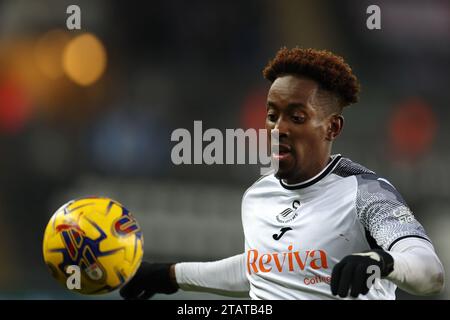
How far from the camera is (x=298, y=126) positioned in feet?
14.0

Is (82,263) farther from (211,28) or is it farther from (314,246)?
(211,28)

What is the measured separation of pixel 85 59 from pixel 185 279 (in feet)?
24.5

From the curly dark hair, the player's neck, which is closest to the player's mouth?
the player's neck

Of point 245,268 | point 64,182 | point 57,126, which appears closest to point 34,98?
point 57,126

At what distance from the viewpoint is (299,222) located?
4289mm

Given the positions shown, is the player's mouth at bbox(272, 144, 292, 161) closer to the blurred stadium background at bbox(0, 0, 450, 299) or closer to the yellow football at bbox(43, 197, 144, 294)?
the yellow football at bbox(43, 197, 144, 294)

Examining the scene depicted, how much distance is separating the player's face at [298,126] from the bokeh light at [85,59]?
744 centimetres

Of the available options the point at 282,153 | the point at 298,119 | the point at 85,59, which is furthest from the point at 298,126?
the point at 85,59

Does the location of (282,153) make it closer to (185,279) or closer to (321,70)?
(321,70)

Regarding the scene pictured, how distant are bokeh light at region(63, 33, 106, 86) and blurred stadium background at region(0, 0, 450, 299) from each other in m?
0.02

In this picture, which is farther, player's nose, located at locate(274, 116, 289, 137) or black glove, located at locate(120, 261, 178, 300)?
black glove, located at locate(120, 261, 178, 300)

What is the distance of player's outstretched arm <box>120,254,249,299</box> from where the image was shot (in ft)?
15.7

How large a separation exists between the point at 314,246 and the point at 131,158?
21.7 ft

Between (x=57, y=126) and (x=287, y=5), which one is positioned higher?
(x=287, y=5)
